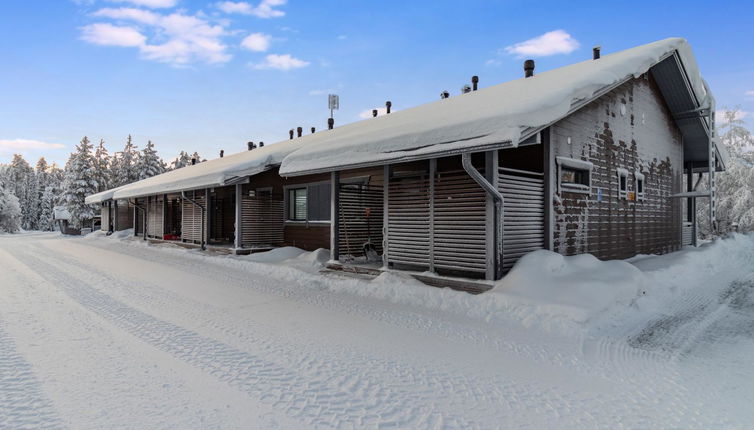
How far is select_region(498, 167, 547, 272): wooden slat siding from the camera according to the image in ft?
23.8

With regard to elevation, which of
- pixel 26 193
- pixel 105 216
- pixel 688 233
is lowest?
pixel 688 233

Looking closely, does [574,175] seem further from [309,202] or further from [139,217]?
[139,217]

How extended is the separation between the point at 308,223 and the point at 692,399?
11.1m

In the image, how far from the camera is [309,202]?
13297 mm

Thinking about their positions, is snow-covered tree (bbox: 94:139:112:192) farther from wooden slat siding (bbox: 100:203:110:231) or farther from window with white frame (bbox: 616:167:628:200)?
window with white frame (bbox: 616:167:628:200)

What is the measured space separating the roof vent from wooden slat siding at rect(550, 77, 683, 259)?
115 inches

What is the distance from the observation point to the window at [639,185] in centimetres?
1078

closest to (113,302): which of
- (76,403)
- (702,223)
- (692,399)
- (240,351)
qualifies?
(240,351)

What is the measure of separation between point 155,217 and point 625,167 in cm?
1972

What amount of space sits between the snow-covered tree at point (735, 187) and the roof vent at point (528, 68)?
13148 mm

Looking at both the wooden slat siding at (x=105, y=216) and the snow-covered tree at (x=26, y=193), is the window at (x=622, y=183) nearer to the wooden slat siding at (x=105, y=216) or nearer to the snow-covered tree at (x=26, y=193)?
the wooden slat siding at (x=105, y=216)

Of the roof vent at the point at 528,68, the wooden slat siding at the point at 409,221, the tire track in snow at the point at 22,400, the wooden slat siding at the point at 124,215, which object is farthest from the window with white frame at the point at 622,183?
the wooden slat siding at the point at 124,215

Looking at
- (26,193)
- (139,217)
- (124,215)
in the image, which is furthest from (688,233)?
(26,193)

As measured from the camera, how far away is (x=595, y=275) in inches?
270
